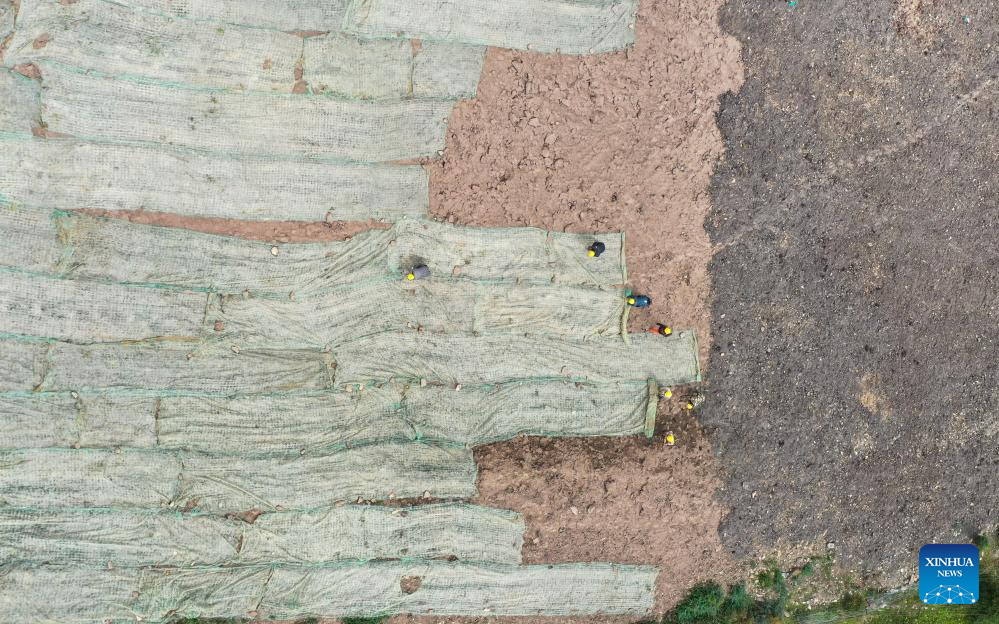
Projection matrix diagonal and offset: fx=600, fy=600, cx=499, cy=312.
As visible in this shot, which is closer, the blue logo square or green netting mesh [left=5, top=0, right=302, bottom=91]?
green netting mesh [left=5, top=0, right=302, bottom=91]

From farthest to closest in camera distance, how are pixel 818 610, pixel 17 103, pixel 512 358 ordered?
pixel 818 610 < pixel 512 358 < pixel 17 103

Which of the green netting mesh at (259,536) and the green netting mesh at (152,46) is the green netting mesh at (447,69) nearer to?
the green netting mesh at (152,46)

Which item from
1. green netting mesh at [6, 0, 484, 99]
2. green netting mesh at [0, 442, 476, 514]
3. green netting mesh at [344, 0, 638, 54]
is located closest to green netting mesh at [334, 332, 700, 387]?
green netting mesh at [0, 442, 476, 514]

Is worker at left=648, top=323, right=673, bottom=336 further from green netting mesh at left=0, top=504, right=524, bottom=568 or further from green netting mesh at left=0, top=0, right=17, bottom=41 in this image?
green netting mesh at left=0, top=0, right=17, bottom=41

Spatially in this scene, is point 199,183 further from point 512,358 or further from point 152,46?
point 512,358

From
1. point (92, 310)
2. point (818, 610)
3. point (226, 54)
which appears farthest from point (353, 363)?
point (818, 610)

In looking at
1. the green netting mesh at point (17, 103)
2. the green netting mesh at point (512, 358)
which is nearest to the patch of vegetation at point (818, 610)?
the green netting mesh at point (512, 358)

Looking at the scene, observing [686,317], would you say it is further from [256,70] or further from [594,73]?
[256,70]
